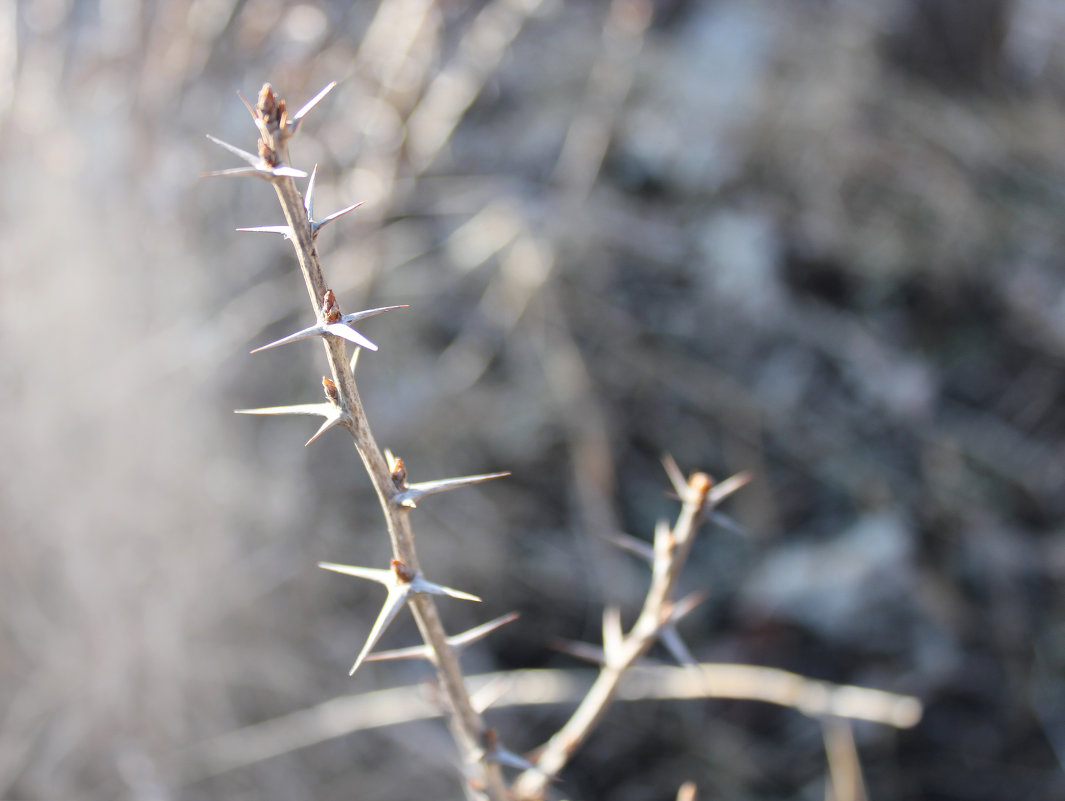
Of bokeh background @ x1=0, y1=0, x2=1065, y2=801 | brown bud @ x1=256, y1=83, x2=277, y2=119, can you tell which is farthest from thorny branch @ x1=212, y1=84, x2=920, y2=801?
bokeh background @ x1=0, y1=0, x2=1065, y2=801

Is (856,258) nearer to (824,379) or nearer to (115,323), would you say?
(824,379)

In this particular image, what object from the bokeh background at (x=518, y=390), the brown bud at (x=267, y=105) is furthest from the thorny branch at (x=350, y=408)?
the bokeh background at (x=518, y=390)

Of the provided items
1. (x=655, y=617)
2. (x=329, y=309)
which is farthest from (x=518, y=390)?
(x=329, y=309)

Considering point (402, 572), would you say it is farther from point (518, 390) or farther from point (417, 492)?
point (518, 390)

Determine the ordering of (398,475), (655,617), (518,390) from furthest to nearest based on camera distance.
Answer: (518,390) → (655,617) → (398,475)

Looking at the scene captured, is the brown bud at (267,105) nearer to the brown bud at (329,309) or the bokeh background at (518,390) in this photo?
the brown bud at (329,309)

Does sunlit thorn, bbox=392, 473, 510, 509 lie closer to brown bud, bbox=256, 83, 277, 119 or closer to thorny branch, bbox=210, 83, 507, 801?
thorny branch, bbox=210, 83, 507, 801

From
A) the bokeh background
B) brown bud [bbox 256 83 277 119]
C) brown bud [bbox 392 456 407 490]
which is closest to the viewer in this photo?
brown bud [bbox 256 83 277 119]

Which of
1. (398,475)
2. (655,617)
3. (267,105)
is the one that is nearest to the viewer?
(267,105)
